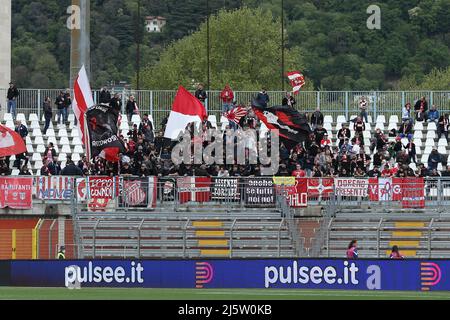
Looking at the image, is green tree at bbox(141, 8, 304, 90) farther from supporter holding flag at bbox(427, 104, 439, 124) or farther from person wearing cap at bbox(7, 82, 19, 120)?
supporter holding flag at bbox(427, 104, 439, 124)

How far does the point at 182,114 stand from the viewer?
167 ft

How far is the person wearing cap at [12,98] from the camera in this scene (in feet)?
187

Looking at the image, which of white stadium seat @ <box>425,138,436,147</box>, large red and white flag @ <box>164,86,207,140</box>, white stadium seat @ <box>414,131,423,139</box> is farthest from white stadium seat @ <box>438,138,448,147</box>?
large red and white flag @ <box>164,86,207,140</box>

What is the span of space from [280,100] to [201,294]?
26139mm

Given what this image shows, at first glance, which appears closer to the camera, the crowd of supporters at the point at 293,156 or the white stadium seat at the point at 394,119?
the crowd of supporters at the point at 293,156

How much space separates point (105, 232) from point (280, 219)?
18.7 feet

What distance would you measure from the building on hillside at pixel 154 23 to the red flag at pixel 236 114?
93.7m

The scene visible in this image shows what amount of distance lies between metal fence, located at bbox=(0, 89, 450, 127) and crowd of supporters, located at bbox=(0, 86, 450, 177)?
173 inches

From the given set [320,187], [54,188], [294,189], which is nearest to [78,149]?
[54,188]

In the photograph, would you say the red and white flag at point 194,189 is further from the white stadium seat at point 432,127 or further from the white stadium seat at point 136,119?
the white stadium seat at point 432,127

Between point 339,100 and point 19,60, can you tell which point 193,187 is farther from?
point 19,60

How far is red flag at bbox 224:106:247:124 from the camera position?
52625 mm

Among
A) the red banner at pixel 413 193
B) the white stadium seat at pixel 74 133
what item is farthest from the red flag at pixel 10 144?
the red banner at pixel 413 193
